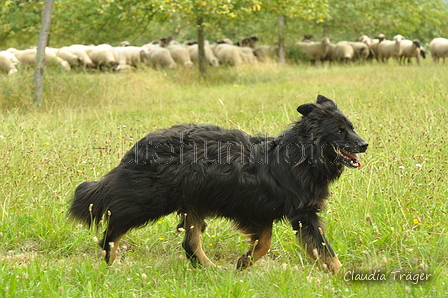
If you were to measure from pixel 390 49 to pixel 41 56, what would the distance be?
17.4 meters

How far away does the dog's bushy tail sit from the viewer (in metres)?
4.00

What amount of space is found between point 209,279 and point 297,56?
21.5 metres

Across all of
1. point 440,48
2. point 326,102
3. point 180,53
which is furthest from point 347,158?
point 440,48

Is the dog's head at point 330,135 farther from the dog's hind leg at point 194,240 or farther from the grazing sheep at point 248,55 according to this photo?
the grazing sheep at point 248,55

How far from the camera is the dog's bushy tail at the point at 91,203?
4.00 m

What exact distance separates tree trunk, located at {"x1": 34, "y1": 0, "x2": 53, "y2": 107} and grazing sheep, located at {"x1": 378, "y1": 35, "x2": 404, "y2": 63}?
55.7ft

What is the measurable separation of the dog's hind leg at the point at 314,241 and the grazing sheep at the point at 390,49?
20851mm

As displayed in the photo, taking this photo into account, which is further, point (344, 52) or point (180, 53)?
point (344, 52)

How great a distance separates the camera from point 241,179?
385 cm

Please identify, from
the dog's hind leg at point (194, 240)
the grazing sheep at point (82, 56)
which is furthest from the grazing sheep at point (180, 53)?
the dog's hind leg at point (194, 240)

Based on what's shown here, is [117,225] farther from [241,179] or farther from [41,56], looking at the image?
[41,56]

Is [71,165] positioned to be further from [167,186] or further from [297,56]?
[297,56]

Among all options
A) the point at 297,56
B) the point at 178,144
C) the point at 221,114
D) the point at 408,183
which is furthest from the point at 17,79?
the point at 297,56

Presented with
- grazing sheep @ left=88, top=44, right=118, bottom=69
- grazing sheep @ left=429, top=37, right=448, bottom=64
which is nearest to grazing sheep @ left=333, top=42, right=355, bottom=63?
grazing sheep @ left=429, top=37, right=448, bottom=64
